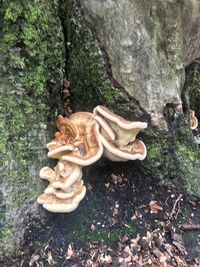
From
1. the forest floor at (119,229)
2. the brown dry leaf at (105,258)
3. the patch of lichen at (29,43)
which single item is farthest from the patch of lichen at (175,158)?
the patch of lichen at (29,43)

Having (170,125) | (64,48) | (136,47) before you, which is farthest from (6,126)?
(170,125)

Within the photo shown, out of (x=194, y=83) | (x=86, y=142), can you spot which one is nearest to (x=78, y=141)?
(x=86, y=142)

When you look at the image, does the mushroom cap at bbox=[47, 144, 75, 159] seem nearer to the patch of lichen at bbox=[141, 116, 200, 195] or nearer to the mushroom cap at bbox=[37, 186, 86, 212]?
the mushroom cap at bbox=[37, 186, 86, 212]

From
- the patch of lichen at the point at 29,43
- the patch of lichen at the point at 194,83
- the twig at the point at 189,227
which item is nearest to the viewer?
the patch of lichen at the point at 29,43

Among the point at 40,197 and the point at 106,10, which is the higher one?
the point at 106,10

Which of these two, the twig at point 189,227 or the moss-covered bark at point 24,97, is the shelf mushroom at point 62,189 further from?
the twig at point 189,227

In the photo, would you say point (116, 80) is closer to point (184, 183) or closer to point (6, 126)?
point (6, 126)

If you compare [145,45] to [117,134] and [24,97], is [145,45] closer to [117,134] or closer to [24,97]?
[117,134]
